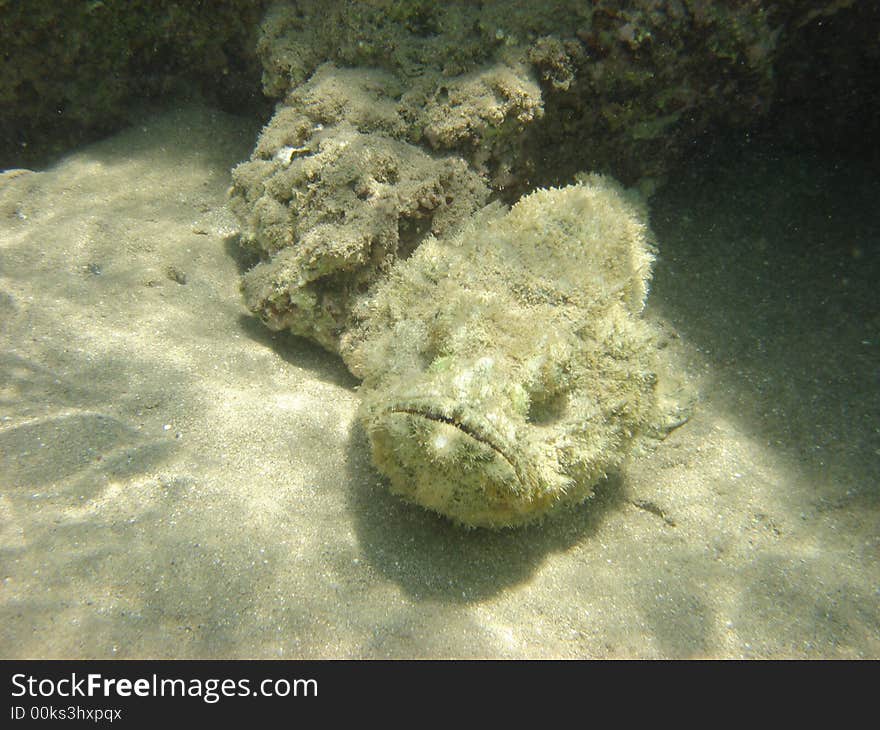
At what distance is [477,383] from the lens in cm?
260

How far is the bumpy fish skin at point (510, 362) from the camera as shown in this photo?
2.56m

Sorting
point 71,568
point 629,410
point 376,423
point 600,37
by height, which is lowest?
point 71,568

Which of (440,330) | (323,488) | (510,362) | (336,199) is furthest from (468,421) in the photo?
(336,199)

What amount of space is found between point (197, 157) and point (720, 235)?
5102 mm

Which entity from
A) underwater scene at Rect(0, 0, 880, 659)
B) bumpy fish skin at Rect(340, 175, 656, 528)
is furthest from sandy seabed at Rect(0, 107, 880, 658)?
bumpy fish skin at Rect(340, 175, 656, 528)

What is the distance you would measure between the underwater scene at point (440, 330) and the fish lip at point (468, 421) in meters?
0.02

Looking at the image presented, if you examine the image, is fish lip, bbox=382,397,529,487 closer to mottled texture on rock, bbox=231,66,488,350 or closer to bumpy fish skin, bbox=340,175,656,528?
bumpy fish skin, bbox=340,175,656,528

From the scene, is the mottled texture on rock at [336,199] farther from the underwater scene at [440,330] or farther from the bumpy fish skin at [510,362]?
the bumpy fish skin at [510,362]

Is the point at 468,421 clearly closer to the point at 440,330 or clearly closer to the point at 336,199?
the point at 440,330

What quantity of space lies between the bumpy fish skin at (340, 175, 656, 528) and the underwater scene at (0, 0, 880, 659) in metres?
0.02
